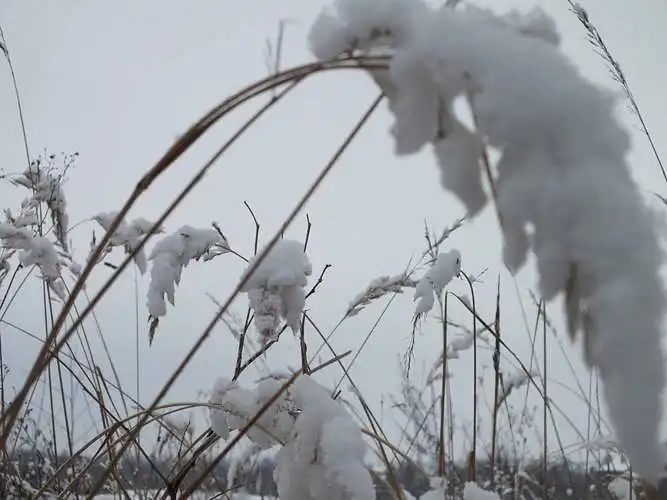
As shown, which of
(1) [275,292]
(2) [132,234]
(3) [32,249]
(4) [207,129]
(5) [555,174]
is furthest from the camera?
(3) [32,249]

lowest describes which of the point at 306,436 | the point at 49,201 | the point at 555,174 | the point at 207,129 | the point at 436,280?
the point at 306,436

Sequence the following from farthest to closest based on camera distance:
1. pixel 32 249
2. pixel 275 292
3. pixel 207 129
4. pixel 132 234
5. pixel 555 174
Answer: pixel 32 249 < pixel 132 234 < pixel 275 292 < pixel 207 129 < pixel 555 174

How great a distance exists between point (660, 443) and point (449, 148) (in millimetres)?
198

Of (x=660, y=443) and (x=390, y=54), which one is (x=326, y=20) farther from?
(x=660, y=443)

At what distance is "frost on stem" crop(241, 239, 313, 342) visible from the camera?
0.76 m

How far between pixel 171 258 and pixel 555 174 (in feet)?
2.84

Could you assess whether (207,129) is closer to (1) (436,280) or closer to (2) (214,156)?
(2) (214,156)

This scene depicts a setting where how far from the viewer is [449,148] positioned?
1.24 feet

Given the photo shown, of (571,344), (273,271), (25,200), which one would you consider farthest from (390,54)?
(25,200)

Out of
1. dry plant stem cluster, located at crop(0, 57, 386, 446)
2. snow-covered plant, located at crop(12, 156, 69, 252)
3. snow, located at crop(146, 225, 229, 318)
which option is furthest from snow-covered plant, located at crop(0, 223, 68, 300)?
dry plant stem cluster, located at crop(0, 57, 386, 446)

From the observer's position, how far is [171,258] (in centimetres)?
109

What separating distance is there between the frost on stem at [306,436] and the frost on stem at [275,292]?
8 cm

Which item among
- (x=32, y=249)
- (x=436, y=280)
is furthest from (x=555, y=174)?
(x=32, y=249)

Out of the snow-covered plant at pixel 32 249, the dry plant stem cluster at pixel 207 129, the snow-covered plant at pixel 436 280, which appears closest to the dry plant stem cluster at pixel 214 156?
the dry plant stem cluster at pixel 207 129
